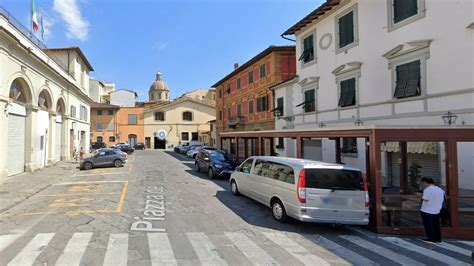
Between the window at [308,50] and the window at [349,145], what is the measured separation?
19.1 ft

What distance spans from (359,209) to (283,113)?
52.2ft

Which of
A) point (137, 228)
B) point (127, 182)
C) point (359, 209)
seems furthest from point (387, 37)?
point (127, 182)

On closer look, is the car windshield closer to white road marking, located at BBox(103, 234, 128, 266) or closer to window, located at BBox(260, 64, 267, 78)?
window, located at BBox(260, 64, 267, 78)

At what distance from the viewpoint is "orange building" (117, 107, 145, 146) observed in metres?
58.1

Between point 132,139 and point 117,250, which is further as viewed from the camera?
point 132,139

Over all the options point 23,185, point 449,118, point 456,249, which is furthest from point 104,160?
point 456,249

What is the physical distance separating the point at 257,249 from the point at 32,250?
4313 millimetres

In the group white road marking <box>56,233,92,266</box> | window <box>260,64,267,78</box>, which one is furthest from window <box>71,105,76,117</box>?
white road marking <box>56,233,92,266</box>

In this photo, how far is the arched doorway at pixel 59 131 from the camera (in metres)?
26.0

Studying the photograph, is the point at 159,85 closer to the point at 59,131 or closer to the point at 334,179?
the point at 59,131

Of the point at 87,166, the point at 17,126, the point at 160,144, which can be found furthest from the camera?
the point at 160,144

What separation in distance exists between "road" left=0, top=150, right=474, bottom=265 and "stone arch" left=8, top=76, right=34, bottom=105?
28.9 feet

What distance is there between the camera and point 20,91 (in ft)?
60.4

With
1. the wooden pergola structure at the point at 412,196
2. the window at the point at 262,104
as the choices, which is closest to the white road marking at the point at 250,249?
the wooden pergola structure at the point at 412,196
